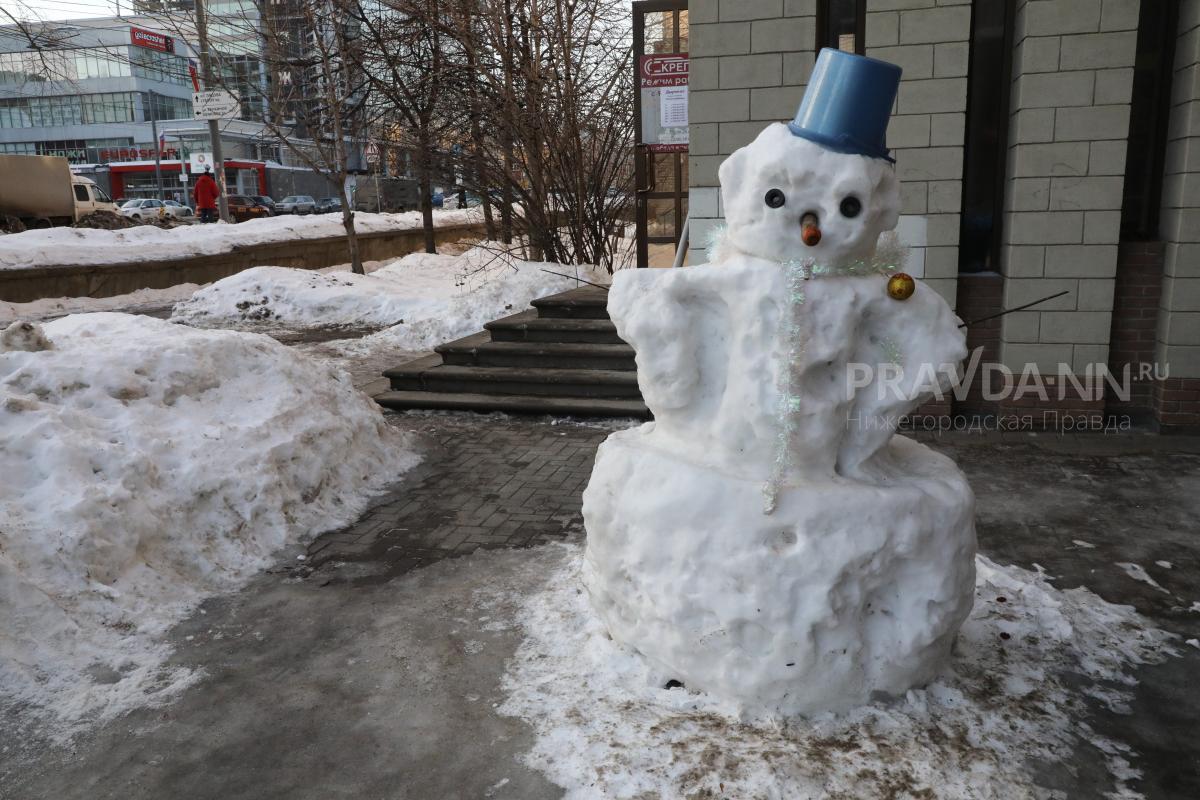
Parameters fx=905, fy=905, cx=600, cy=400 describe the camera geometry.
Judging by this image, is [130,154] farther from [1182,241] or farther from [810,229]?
[810,229]

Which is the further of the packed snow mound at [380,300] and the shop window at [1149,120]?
the packed snow mound at [380,300]

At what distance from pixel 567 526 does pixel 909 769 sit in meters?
2.80

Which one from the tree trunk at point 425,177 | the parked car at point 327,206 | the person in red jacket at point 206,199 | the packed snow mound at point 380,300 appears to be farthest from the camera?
the parked car at point 327,206

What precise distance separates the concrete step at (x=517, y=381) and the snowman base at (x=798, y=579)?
463cm

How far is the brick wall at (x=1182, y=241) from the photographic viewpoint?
265 inches

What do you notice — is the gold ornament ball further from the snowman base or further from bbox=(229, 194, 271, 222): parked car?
bbox=(229, 194, 271, 222): parked car

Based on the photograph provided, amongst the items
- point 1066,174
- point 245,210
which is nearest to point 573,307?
point 1066,174

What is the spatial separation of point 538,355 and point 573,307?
78cm

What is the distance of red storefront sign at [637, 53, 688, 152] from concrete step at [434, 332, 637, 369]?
2657 millimetres

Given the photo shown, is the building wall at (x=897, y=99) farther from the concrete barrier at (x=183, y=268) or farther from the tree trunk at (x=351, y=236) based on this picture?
the concrete barrier at (x=183, y=268)

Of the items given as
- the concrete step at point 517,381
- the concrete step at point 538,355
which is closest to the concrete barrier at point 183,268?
the concrete step at point 517,381

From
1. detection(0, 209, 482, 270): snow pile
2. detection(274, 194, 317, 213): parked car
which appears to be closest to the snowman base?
detection(0, 209, 482, 270): snow pile

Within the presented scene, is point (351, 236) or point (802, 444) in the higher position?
point (351, 236)

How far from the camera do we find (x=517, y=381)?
28.1 feet
